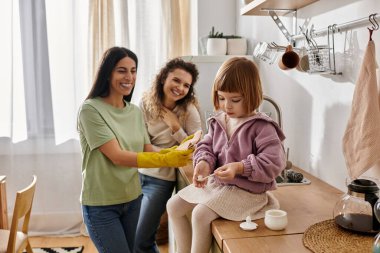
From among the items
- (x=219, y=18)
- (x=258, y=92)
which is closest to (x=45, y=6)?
(x=219, y=18)

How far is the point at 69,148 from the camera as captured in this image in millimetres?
3234

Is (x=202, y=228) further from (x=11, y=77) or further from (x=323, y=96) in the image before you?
(x=11, y=77)

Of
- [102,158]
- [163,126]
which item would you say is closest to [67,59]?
[163,126]

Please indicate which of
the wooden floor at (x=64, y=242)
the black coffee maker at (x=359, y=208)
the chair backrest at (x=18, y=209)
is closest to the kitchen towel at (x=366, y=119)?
the black coffee maker at (x=359, y=208)

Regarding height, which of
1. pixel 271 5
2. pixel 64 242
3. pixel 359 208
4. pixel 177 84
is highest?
pixel 271 5

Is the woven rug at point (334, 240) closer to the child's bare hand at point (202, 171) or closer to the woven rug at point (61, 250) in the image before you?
the child's bare hand at point (202, 171)

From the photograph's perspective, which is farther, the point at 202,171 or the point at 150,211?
the point at 150,211

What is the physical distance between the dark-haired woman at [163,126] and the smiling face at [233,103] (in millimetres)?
830

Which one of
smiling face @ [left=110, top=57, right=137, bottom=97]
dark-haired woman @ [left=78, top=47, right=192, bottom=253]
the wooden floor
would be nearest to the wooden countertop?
dark-haired woman @ [left=78, top=47, right=192, bottom=253]

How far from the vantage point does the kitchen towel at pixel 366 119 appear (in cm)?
123

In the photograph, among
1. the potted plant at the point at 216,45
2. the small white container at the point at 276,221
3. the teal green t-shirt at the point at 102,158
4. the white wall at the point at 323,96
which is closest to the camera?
the small white container at the point at 276,221

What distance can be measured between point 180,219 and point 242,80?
1.73 ft

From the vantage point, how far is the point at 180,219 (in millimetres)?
1417

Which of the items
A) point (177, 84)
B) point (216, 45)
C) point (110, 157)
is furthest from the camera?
point (216, 45)
